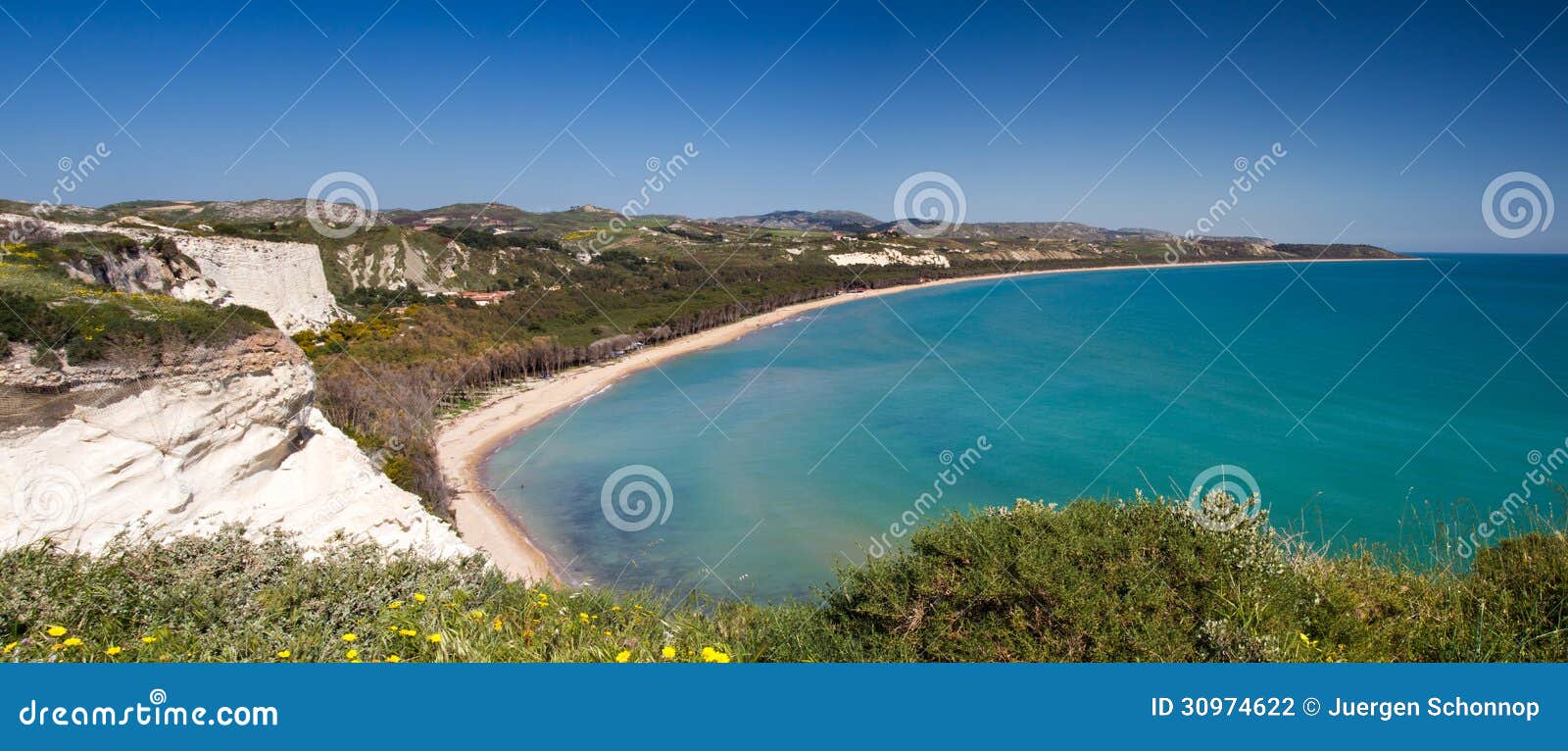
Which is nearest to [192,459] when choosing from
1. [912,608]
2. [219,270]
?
[912,608]

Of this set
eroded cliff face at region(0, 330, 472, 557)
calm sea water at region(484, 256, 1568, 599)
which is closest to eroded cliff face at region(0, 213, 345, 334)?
eroded cliff face at region(0, 330, 472, 557)

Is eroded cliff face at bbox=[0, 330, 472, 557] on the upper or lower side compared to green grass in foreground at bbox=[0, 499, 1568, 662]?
lower

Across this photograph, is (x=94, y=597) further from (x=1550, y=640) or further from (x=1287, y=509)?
(x=1287, y=509)

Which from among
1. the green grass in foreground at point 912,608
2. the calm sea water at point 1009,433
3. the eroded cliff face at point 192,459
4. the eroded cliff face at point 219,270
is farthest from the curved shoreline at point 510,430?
the eroded cliff face at point 219,270

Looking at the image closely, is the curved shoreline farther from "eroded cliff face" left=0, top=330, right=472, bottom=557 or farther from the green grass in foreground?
"eroded cliff face" left=0, top=330, right=472, bottom=557

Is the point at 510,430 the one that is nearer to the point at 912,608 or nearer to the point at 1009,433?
the point at 1009,433

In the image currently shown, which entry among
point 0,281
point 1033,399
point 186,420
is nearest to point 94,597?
point 186,420
